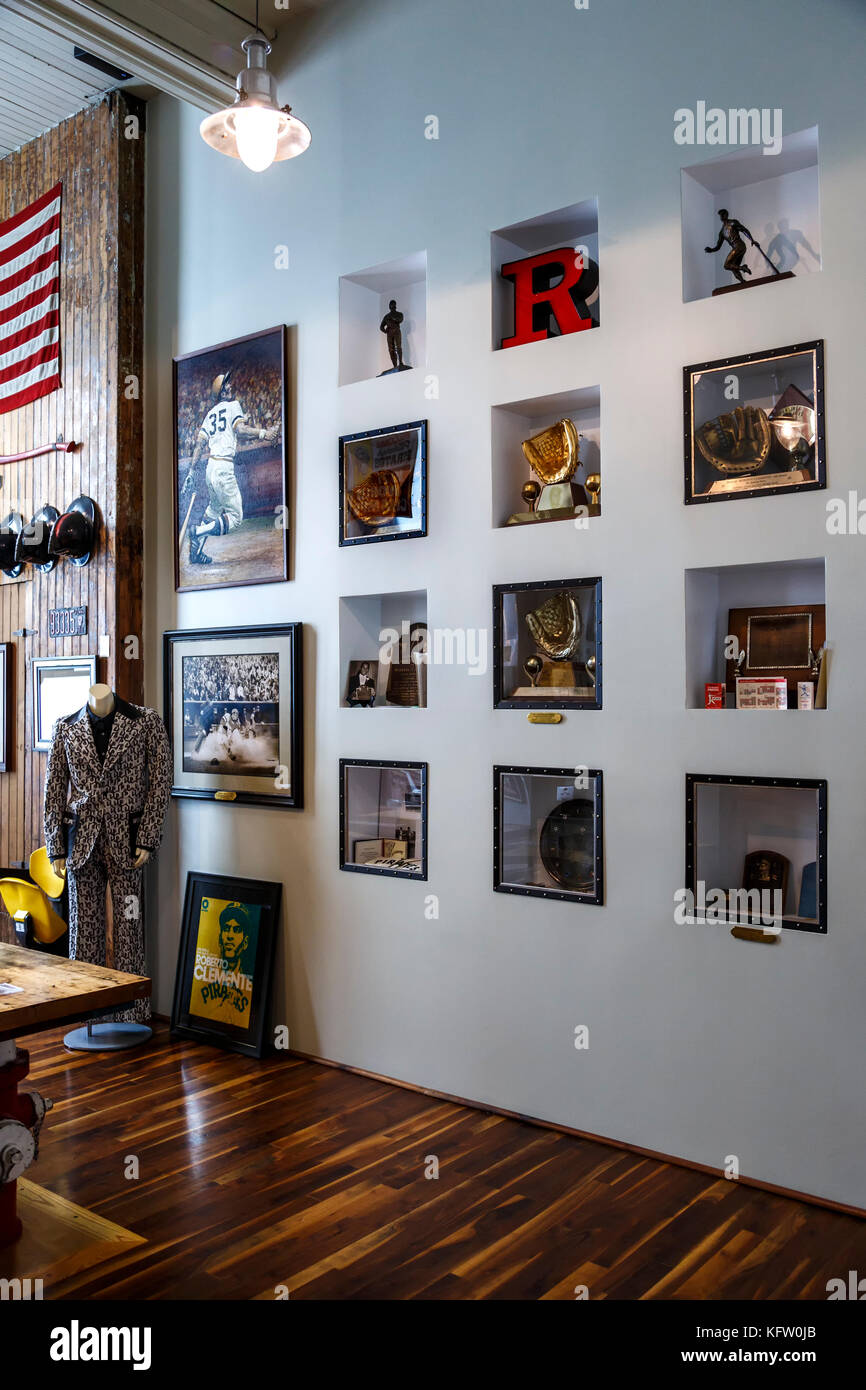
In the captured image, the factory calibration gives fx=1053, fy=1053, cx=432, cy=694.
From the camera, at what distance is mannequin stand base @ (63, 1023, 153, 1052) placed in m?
4.77

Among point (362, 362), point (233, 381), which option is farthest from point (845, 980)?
point (233, 381)

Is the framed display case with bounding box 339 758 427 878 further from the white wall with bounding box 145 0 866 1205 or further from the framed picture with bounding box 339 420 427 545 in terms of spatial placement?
the framed picture with bounding box 339 420 427 545

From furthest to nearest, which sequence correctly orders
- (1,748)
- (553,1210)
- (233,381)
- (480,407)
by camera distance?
(1,748) → (233,381) → (480,407) → (553,1210)

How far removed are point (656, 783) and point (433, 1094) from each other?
5.32 ft

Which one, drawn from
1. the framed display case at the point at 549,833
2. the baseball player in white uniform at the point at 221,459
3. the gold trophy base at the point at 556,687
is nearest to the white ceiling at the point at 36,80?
the baseball player in white uniform at the point at 221,459

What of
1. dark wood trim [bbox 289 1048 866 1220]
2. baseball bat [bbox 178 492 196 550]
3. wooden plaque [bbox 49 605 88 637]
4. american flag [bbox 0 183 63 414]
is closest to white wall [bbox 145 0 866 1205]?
dark wood trim [bbox 289 1048 866 1220]

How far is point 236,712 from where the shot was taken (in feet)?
16.6

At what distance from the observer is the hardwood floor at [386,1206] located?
112 inches

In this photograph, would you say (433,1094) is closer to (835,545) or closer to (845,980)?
(845,980)

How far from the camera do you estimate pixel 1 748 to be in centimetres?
615

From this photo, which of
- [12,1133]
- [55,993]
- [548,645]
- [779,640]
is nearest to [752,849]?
[779,640]

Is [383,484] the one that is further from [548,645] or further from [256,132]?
[256,132]

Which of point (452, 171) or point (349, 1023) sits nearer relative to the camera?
point (452, 171)

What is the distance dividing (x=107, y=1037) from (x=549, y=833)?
239 cm
